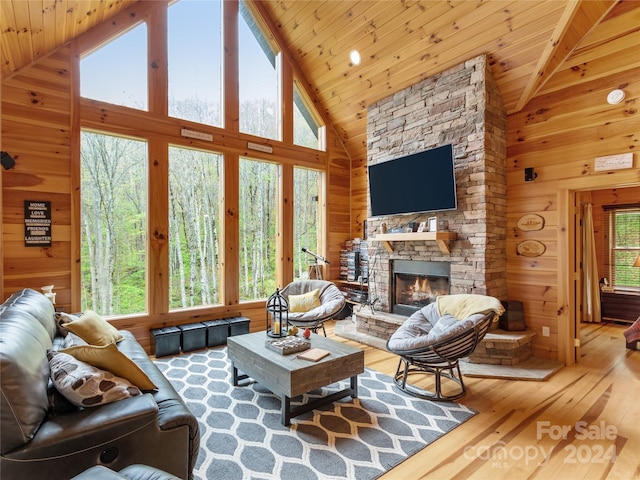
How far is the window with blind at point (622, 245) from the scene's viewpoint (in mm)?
5914

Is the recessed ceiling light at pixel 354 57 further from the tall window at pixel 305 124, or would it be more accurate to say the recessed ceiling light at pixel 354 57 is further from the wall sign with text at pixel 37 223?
the wall sign with text at pixel 37 223

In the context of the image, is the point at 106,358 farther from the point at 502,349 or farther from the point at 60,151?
the point at 502,349

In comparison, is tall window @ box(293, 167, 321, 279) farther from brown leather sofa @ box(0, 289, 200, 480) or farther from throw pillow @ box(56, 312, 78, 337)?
brown leather sofa @ box(0, 289, 200, 480)

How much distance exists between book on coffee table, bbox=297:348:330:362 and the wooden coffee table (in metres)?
0.03

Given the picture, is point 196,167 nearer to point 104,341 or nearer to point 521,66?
point 104,341

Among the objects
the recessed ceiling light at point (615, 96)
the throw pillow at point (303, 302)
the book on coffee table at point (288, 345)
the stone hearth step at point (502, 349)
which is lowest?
the stone hearth step at point (502, 349)

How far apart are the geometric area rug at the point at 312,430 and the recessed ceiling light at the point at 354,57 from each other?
4.28 meters

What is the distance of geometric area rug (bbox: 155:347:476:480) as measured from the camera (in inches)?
82.9

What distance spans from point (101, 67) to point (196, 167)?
1572 mm

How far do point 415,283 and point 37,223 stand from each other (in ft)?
15.2

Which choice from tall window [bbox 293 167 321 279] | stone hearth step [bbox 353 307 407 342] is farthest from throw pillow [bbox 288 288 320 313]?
tall window [bbox 293 167 321 279]

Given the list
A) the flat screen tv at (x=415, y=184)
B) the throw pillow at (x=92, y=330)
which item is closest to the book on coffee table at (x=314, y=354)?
the throw pillow at (x=92, y=330)

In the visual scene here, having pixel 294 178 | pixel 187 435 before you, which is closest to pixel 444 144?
pixel 294 178

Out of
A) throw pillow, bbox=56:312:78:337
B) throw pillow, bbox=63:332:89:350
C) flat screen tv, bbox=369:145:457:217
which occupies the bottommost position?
throw pillow, bbox=63:332:89:350
